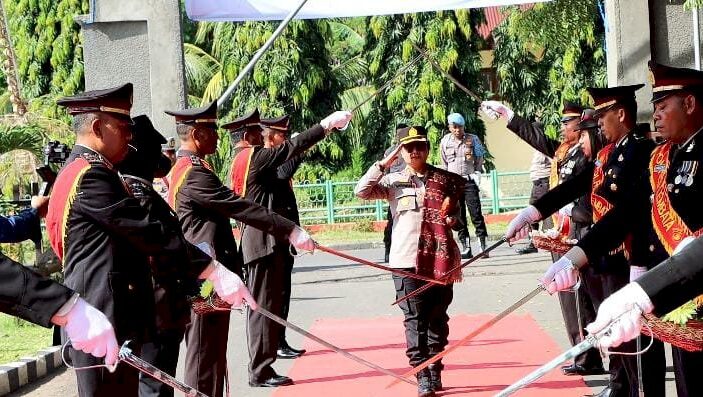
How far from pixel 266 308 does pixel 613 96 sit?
363cm

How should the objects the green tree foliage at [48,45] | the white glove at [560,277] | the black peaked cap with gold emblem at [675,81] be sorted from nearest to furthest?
the black peaked cap with gold emblem at [675,81] < the white glove at [560,277] < the green tree foliage at [48,45]

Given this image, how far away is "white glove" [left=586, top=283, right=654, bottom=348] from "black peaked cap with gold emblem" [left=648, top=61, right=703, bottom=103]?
2.19 m

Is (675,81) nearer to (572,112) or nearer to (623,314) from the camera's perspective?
(623,314)

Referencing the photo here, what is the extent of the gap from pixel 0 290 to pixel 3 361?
6082 mm

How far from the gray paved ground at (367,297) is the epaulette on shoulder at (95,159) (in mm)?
3714

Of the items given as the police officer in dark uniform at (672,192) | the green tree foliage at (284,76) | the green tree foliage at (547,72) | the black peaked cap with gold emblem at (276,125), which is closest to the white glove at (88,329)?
the police officer in dark uniform at (672,192)

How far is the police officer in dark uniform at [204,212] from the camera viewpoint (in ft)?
24.0

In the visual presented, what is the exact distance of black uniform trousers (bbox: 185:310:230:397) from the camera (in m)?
7.37

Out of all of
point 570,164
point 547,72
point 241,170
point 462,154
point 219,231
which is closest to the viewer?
point 219,231

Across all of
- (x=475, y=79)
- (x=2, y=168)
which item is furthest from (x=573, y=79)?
(x=2, y=168)

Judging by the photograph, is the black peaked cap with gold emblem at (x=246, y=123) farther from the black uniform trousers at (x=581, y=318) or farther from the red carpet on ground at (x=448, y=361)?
the black uniform trousers at (x=581, y=318)

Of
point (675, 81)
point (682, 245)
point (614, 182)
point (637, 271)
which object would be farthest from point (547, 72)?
point (682, 245)

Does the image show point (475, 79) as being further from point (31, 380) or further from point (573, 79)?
point (31, 380)

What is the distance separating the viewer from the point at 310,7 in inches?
455
